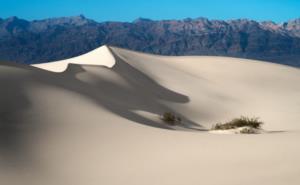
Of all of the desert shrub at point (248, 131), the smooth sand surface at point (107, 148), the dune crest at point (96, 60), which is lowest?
the smooth sand surface at point (107, 148)

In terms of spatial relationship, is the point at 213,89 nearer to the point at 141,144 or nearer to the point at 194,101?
the point at 194,101

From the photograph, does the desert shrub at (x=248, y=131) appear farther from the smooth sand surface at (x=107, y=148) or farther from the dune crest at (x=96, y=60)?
the dune crest at (x=96, y=60)

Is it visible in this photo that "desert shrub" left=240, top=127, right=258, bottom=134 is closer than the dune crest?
Yes

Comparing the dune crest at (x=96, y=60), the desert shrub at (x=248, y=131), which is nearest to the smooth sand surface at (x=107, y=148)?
the desert shrub at (x=248, y=131)

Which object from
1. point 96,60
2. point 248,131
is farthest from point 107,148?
point 96,60

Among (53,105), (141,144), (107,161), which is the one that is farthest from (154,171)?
(53,105)

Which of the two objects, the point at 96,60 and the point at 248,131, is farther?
the point at 96,60

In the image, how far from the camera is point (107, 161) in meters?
9.65

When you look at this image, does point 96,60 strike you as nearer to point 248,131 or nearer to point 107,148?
point 248,131

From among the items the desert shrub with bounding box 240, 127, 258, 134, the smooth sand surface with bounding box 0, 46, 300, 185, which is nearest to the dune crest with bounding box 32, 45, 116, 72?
the smooth sand surface with bounding box 0, 46, 300, 185

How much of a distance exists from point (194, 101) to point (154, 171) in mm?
19534

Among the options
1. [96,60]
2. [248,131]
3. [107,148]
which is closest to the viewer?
[107,148]

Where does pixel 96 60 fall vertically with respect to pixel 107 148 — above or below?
above

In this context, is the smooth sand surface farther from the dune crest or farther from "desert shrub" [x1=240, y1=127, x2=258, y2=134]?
the dune crest
